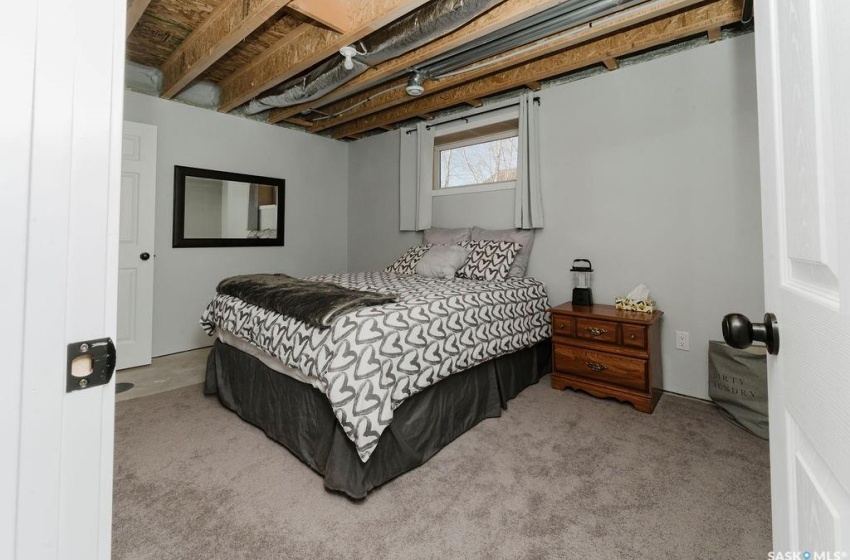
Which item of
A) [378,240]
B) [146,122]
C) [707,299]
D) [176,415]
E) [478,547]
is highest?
[146,122]

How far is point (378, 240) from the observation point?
4.71 meters

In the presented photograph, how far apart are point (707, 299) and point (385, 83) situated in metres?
3.12

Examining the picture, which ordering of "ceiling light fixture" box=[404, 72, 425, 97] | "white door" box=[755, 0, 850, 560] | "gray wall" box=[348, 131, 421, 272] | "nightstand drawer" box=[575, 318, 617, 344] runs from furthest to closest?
1. "gray wall" box=[348, 131, 421, 272]
2. "ceiling light fixture" box=[404, 72, 425, 97]
3. "nightstand drawer" box=[575, 318, 617, 344]
4. "white door" box=[755, 0, 850, 560]

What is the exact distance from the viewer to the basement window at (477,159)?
3600 mm

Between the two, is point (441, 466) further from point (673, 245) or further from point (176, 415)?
point (673, 245)

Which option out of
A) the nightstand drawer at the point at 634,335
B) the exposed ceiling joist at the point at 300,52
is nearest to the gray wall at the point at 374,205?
the exposed ceiling joist at the point at 300,52

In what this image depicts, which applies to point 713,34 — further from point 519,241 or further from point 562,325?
point 562,325

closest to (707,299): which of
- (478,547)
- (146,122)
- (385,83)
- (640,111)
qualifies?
(640,111)

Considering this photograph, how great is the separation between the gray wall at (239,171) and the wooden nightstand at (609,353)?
312 centimetres

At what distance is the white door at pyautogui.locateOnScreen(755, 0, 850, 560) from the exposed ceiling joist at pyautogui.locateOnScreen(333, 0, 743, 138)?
2226 mm

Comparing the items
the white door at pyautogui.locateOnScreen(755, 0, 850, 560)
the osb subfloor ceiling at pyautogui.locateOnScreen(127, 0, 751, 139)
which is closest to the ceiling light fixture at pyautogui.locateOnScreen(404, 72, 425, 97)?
the osb subfloor ceiling at pyautogui.locateOnScreen(127, 0, 751, 139)

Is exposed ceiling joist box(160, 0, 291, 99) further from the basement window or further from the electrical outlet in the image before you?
the electrical outlet

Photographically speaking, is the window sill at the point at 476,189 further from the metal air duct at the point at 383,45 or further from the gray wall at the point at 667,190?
the metal air duct at the point at 383,45

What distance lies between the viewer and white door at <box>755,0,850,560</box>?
415 mm
